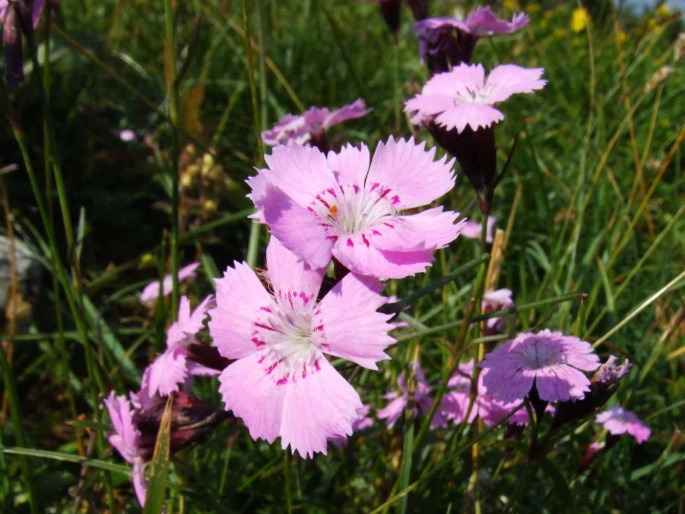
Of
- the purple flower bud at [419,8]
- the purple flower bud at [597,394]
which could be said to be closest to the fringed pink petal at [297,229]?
the purple flower bud at [597,394]

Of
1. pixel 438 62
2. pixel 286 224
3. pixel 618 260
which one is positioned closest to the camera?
pixel 286 224

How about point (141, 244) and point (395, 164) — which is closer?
point (395, 164)

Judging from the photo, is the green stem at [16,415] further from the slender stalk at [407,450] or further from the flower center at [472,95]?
the flower center at [472,95]

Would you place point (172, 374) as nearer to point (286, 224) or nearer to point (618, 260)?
point (286, 224)

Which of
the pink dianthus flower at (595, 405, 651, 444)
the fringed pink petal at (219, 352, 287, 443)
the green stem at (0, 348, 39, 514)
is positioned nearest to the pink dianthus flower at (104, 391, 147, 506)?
the green stem at (0, 348, 39, 514)

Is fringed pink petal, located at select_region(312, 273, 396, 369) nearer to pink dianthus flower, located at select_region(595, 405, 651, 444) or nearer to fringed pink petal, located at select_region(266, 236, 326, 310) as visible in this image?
fringed pink petal, located at select_region(266, 236, 326, 310)

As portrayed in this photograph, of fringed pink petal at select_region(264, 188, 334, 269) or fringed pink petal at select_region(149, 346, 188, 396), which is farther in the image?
fringed pink petal at select_region(149, 346, 188, 396)

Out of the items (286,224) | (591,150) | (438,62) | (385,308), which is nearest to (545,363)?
(385,308)
